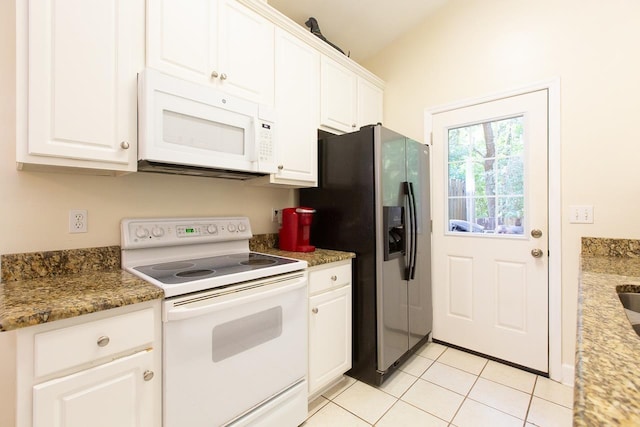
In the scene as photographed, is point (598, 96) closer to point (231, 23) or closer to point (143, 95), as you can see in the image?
point (231, 23)

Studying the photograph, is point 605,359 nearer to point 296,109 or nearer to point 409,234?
point 409,234

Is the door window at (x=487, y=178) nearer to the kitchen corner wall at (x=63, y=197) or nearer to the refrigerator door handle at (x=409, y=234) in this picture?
the refrigerator door handle at (x=409, y=234)

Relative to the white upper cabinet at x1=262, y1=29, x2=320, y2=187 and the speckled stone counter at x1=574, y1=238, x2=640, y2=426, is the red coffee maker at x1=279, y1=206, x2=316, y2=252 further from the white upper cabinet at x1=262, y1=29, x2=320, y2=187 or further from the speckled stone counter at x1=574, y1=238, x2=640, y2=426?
the speckled stone counter at x1=574, y1=238, x2=640, y2=426

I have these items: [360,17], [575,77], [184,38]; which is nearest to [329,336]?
[184,38]

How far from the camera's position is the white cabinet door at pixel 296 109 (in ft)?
6.32

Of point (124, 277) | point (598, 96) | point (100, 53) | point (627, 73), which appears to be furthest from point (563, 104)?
point (124, 277)

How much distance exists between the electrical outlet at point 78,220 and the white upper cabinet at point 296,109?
96cm

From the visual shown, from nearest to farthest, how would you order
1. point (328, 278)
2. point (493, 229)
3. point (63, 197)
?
point (63, 197), point (328, 278), point (493, 229)

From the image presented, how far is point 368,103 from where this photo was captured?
8.79 ft

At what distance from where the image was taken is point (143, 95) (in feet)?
4.27

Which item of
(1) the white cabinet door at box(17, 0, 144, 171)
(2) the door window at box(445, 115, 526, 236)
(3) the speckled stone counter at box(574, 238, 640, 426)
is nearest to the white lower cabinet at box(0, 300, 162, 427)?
(1) the white cabinet door at box(17, 0, 144, 171)

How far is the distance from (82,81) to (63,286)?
813mm

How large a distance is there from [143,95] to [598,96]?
2639 mm

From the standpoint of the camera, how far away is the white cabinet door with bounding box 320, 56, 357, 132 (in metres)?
2.23
